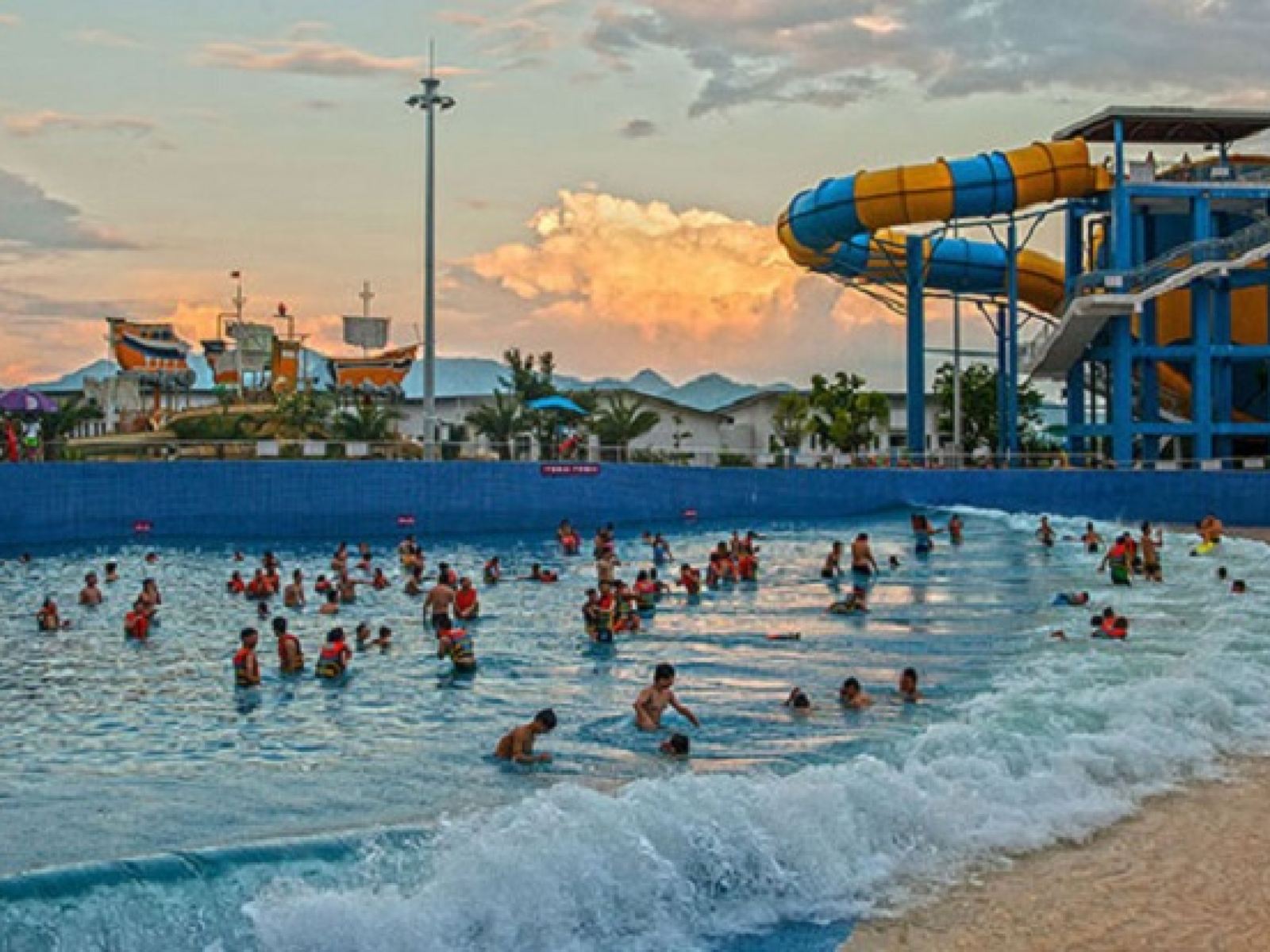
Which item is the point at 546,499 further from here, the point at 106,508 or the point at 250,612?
the point at 250,612

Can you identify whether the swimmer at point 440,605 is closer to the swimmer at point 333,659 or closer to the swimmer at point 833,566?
the swimmer at point 333,659

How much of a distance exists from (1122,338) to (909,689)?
29264 mm

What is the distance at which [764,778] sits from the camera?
1176 centimetres

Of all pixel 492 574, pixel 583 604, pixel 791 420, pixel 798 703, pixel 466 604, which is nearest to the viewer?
pixel 798 703

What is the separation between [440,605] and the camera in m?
21.7

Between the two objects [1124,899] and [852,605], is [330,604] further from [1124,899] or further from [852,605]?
[1124,899]

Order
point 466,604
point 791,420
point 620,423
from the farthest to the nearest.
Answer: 1. point 791,420
2. point 620,423
3. point 466,604

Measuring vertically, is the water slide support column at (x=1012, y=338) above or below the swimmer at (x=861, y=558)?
above

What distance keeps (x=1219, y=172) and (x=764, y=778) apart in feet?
122

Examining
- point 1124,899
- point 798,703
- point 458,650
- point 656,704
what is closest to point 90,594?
point 458,650

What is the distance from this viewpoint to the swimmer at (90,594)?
79.8 ft

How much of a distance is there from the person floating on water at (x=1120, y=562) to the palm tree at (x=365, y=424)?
29825mm

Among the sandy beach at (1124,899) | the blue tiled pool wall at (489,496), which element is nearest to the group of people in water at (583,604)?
the sandy beach at (1124,899)

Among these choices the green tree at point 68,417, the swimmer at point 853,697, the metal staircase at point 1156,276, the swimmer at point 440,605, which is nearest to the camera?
the swimmer at point 853,697
